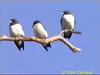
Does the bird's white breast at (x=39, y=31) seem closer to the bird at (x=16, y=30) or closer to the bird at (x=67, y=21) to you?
the bird at (x=16, y=30)

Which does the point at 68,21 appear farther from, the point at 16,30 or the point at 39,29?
the point at 16,30

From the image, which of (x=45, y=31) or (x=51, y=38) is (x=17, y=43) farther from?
(x=51, y=38)

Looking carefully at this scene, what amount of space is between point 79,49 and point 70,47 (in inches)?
5.7

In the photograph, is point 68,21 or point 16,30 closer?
point 16,30

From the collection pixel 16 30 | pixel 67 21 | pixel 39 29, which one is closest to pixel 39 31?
pixel 39 29

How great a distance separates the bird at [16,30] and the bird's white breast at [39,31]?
0.27 m

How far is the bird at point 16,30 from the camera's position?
9.22m

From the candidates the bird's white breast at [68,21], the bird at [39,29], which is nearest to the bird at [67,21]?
the bird's white breast at [68,21]

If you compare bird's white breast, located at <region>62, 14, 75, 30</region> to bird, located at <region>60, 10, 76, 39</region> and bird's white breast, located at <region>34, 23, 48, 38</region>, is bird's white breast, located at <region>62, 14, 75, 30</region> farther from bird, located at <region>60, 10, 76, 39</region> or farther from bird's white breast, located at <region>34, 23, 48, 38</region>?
bird's white breast, located at <region>34, 23, 48, 38</region>

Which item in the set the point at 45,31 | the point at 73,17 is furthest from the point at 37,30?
the point at 73,17

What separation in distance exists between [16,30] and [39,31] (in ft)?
1.32

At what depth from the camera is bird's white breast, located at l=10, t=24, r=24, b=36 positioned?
30.2ft

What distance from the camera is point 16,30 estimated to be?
9320mm

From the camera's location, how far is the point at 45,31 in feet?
30.6
